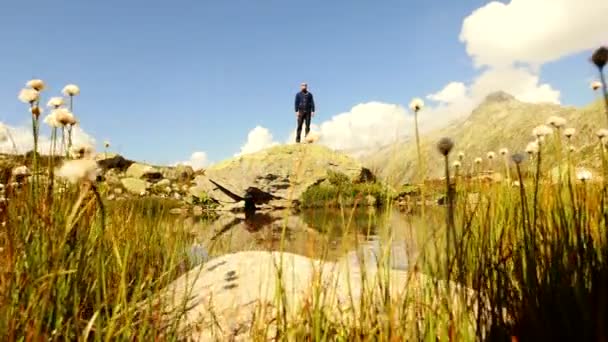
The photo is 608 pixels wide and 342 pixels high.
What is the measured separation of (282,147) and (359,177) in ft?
12.0

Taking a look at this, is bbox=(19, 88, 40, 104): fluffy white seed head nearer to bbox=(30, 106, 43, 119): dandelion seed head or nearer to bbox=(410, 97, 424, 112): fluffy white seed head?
bbox=(30, 106, 43, 119): dandelion seed head

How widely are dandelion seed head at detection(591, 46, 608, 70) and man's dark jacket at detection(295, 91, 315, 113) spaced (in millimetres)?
15531

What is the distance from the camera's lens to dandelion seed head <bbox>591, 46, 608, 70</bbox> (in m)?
1.21

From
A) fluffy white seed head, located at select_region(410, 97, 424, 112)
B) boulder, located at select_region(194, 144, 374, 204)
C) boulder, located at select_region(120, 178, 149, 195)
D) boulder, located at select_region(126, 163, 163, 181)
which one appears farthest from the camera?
boulder, located at select_region(126, 163, 163, 181)

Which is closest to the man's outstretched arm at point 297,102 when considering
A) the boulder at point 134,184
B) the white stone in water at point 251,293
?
the boulder at point 134,184

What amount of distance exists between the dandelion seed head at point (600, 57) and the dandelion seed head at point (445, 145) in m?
0.50

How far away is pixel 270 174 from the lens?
1814cm

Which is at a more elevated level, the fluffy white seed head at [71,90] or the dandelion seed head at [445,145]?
the fluffy white seed head at [71,90]

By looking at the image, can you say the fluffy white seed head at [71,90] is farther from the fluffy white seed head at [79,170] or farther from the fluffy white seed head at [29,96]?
the fluffy white seed head at [79,170]

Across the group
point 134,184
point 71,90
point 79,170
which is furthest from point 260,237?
point 134,184

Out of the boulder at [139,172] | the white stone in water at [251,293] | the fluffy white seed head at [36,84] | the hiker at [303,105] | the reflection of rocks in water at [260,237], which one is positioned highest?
the hiker at [303,105]

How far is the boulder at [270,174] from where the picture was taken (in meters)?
18.0

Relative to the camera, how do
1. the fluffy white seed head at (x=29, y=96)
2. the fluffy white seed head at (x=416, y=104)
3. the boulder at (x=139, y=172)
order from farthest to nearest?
the boulder at (x=139, y=172), the fluffy white seed head at (x=29, y=96), the fluffy white seed head at (x=416, y=104)

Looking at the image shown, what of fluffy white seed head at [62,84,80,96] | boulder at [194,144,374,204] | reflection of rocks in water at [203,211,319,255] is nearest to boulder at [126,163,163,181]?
boulder at [194,144,374,204]
